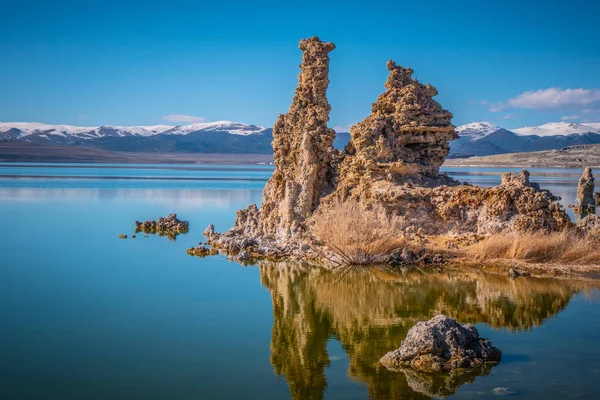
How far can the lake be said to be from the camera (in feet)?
24.5

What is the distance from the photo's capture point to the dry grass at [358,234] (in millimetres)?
14375

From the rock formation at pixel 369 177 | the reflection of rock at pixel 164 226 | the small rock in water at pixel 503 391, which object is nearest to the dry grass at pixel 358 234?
the rock formation at pixel 369 177

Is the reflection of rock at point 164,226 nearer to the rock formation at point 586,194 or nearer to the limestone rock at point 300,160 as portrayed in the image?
the limestone rock at point 300,160

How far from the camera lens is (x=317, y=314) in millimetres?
10805

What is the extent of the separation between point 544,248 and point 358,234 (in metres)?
3.59

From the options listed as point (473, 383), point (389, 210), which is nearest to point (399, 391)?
point (473, 383)

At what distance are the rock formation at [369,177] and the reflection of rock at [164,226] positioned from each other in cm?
286

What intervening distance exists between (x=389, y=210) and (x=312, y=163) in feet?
7.55

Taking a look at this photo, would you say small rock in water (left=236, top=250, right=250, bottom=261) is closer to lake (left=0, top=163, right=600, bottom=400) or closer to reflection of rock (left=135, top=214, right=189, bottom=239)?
lake (left=0, top=163, right=600, bottom=400)

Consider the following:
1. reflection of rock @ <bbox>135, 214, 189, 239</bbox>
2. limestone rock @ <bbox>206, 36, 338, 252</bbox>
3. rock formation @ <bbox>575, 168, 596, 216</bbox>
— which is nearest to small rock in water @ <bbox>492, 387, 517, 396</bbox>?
limestone rock @ <bbox>206, 36, 338, 252</bbox>

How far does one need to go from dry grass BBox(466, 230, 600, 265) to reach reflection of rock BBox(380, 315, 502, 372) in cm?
589

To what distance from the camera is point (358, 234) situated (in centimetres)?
1452

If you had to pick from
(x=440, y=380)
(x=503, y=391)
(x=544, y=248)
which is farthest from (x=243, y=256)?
(x=503, y=391)

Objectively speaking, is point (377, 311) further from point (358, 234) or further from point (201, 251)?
point (201, 251)
